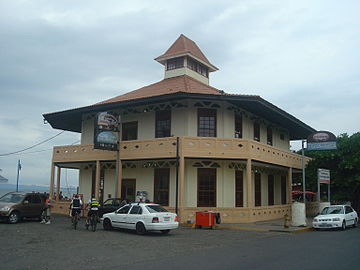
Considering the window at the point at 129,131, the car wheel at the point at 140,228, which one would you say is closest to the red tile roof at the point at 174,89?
the window at the point at 129,131

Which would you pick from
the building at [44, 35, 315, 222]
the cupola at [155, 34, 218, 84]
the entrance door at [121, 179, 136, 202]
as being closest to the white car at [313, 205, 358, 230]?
the building at [44, 35, 315, 222]

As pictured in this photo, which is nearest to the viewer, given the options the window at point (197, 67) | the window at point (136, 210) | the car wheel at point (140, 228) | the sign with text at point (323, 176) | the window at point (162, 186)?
the car wheel at point (140, 228)

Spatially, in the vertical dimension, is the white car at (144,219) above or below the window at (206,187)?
below

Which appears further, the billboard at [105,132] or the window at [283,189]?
the window at [283,189]

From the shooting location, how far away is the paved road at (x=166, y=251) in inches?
385

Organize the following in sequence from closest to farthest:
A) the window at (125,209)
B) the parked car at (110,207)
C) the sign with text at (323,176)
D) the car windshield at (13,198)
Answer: the window at (125,209), the car windshield at (13,198), the parked car at (110,207), the sign with text at (323,176)

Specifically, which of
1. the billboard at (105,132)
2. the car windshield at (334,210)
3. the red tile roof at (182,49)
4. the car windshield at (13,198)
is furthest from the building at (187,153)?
the car windshield at (13,198)

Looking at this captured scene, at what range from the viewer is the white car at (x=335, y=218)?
20.0 meters

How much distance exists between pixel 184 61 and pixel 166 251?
20.9 m

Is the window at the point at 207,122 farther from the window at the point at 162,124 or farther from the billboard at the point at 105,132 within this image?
the billboard at the point at 105,132

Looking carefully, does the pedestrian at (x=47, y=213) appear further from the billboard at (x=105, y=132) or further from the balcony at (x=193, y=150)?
the balcony at (x=193, y=150)

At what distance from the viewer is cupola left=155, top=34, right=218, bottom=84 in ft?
101

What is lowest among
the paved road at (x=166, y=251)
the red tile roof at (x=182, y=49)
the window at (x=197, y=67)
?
the paved road at (x=166, y=251)

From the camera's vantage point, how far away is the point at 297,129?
1336 inches
